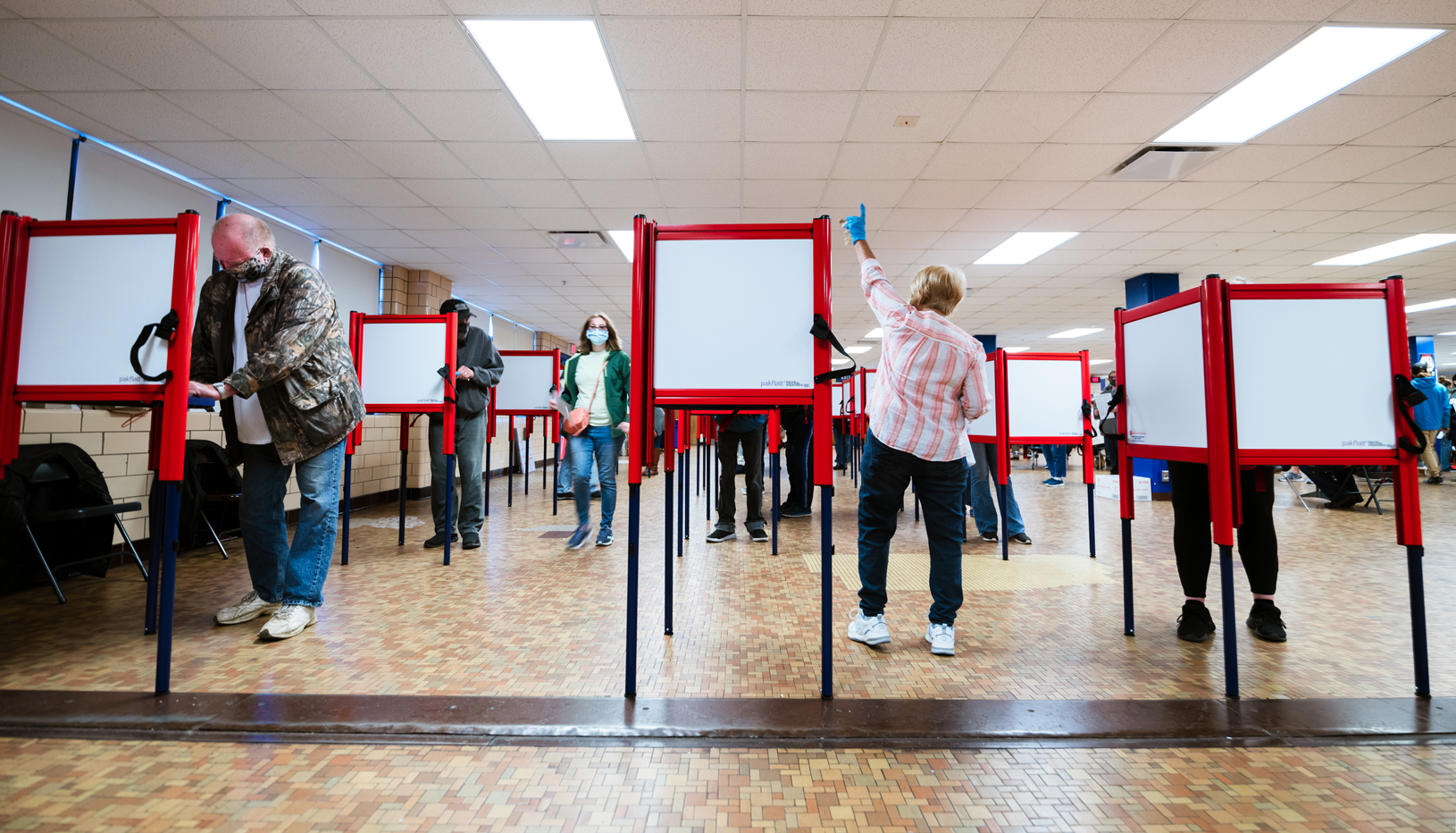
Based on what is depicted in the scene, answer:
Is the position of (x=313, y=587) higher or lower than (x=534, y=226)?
lower

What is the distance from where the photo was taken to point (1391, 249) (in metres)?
6.25

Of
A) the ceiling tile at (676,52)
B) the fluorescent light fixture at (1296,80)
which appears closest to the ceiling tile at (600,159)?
the ceiling tile at (676,52)

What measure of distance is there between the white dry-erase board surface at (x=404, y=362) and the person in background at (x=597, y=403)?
73 cm

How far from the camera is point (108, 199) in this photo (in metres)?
3.85

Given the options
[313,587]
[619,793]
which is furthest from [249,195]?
[619,793]

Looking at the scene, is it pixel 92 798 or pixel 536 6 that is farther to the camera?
pixel 536 6

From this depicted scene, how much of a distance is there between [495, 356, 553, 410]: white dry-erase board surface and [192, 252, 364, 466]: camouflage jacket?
3327 millimetres

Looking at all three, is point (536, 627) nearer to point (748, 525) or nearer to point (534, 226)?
point (748, 525)

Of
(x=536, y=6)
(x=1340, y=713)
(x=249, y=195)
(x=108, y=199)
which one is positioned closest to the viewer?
(x=1340, y=713)

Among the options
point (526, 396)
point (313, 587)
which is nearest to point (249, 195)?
point (526, 396)

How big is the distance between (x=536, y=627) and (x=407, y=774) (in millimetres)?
916

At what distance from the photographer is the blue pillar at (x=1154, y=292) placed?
6.66 meters

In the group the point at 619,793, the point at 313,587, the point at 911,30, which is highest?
the point at 911,30

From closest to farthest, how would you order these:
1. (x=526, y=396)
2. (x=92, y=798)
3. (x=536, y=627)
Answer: (x=92, y=798) < (x=536, y=627) < (x=526, y=396)
